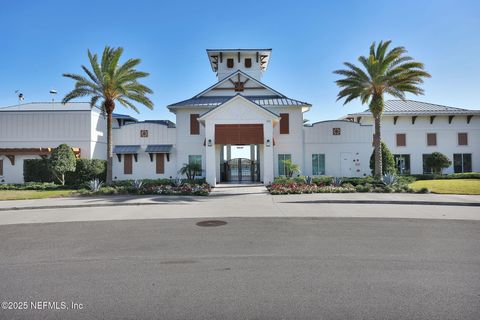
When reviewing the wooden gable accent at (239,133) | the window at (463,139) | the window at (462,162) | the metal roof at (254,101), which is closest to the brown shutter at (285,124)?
the metal roof at (254,101)

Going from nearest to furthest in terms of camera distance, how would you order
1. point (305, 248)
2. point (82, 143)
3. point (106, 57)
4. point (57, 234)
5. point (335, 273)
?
point (335, 273)
point (305, 248)
point (57, 234)
point (106, 57)
point (82, 143)

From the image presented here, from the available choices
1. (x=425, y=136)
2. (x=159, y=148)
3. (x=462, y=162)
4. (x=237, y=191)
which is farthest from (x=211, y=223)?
(x=462, y=162)

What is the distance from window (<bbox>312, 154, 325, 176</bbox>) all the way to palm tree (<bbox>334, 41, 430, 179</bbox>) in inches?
230

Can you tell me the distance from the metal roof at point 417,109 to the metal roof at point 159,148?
20.1m

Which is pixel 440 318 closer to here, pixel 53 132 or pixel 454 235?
pixel 454 235

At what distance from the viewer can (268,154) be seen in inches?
882

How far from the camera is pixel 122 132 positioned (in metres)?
28.8

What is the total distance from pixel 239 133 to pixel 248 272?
1799 centimetres

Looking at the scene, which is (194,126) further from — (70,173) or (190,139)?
(70,173)

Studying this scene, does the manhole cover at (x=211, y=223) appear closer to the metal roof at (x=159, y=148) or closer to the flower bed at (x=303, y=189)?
the flower bed at (x=303, y=189)

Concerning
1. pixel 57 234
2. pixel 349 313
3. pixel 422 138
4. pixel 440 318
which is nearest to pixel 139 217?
pixel 57 234

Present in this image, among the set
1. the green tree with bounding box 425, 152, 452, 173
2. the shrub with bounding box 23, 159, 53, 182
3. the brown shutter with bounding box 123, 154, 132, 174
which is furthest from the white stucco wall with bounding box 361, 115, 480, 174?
the shrub with bounding box 23, 159, 53, 182

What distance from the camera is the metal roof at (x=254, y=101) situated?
27.3 m

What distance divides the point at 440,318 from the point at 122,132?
28976 millimetres
